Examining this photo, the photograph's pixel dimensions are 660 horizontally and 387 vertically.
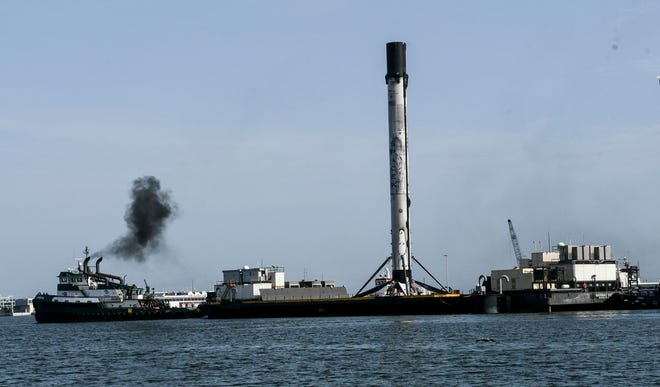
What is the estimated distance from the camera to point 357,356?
318 ft

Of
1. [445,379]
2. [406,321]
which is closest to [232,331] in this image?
[406,321]

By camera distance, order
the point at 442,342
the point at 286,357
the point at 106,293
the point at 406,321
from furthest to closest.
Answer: the point at 106,293 < the point at 406,321 < the point at 442,342 < the point at 286,357

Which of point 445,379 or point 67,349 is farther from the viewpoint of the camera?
point 67,349

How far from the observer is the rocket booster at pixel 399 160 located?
649 feet

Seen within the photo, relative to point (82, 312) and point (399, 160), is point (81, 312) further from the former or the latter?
point (399, 160)

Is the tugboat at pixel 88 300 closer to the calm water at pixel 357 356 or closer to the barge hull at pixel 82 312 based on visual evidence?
the barge hull at pixel 82 312

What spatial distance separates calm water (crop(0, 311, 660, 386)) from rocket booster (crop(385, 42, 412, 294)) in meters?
48.8

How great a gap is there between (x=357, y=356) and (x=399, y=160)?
103m

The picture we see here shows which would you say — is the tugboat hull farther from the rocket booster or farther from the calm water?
the rocket booster

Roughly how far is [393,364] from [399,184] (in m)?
111

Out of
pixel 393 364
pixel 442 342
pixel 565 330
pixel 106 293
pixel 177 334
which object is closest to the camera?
pixel 393 364

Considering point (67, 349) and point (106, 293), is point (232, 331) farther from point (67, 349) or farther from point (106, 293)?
point (106, 293)

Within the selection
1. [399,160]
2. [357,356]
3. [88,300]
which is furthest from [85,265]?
[357,356]

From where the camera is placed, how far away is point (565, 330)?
425ft
